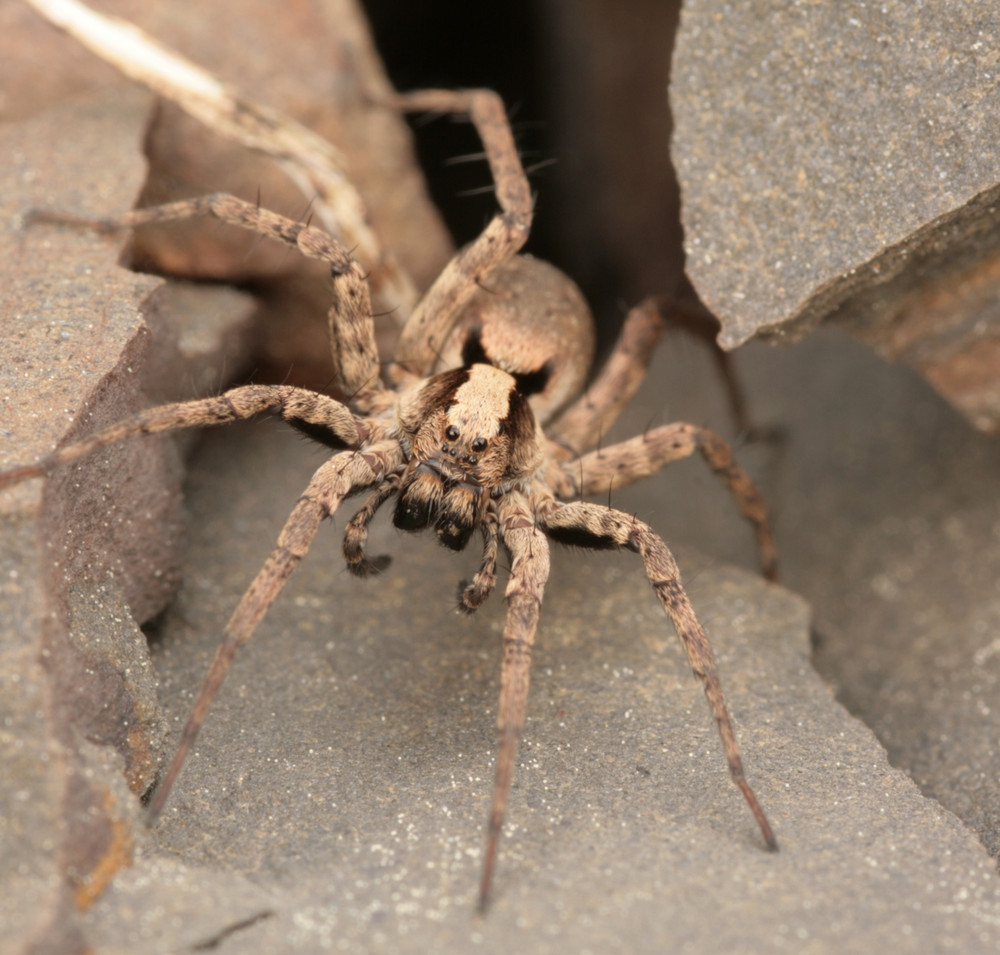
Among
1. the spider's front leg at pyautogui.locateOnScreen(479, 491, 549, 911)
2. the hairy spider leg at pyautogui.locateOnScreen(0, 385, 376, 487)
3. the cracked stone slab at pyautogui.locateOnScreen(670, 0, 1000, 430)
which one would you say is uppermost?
the cracked stone slab at pyautogui.locateOnScreen(670, 0, 1000, 430)

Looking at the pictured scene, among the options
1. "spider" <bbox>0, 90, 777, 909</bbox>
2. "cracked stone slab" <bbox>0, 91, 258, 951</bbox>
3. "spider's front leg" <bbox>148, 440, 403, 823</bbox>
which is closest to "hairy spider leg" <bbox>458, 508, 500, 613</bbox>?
"spider" <bbox>0, 90, 777, 909</bbox>

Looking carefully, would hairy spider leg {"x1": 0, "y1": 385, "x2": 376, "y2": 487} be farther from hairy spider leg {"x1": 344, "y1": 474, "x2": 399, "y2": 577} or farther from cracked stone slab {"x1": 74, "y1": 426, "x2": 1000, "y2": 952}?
cracked stone slab {"x1": 74, "y1": 426, "x2": 1000, "y2": 952}

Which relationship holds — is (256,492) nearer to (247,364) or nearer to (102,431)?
(247,364)

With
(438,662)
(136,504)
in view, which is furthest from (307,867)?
(136,504)

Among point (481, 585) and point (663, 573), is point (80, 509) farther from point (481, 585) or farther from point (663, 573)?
point (663, 573)

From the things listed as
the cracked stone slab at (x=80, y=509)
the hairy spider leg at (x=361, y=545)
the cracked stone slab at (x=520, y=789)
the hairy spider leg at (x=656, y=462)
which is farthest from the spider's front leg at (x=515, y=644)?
the cracked stone slab at (x=80, y=509)

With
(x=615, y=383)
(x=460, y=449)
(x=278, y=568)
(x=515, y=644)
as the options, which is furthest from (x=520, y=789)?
(x=615, y=383)

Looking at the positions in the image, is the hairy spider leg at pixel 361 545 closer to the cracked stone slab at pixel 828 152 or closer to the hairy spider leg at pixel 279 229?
the hairy spider leg at pixel 279 229
